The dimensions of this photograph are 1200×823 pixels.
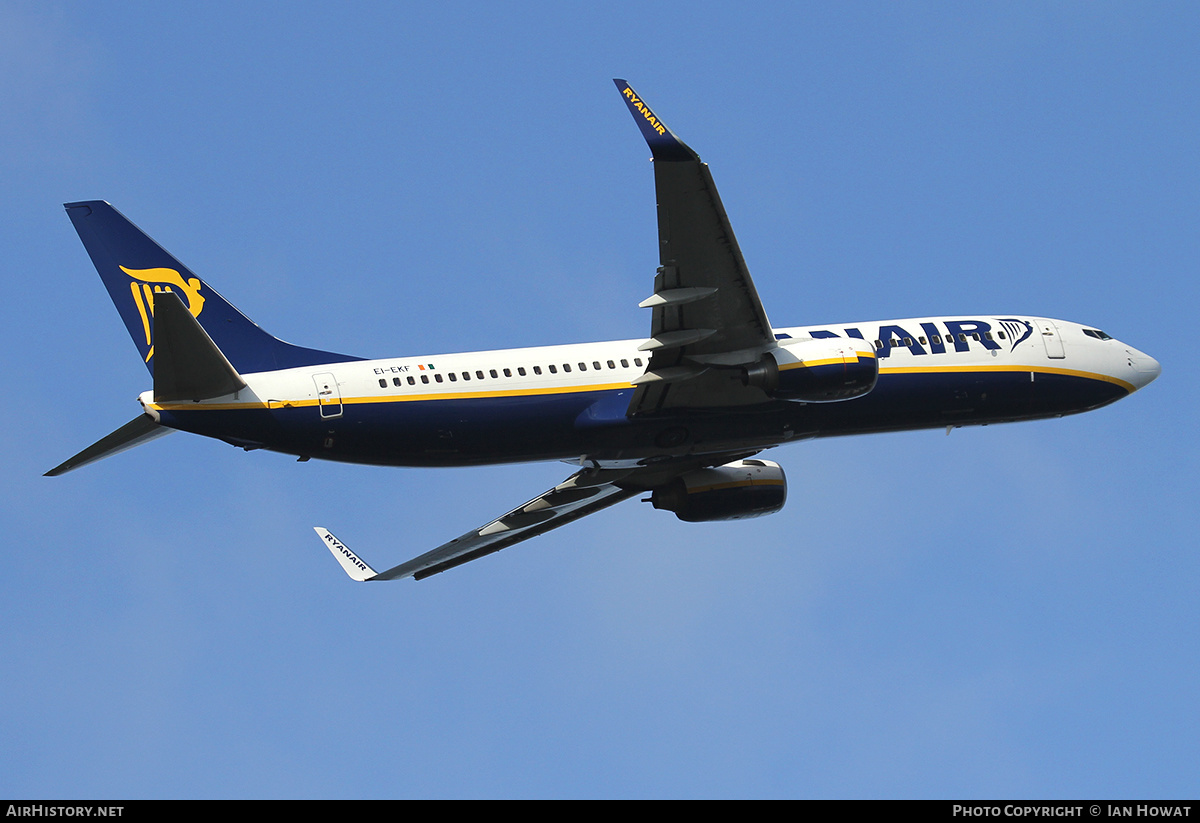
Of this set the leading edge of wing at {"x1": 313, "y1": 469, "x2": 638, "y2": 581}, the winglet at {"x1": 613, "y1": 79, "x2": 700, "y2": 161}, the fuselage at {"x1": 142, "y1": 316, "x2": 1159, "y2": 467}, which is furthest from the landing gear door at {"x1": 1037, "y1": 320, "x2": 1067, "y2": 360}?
the winglet at {"x1": 613, "y1": 79, "x2": 700, "y2": 161}

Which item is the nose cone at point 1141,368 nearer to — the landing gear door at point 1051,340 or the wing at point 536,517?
the landing gear door at point 1051,340

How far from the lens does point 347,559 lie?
149ft

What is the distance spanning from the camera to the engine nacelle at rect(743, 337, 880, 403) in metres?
35.9

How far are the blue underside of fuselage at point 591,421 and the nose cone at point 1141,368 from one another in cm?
250

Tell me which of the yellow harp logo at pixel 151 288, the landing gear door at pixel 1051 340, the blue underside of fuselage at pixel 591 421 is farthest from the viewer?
the landing gear door at pixel 1051 340

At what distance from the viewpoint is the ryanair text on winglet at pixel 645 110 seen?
2902 cm

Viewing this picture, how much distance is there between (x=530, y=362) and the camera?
37.3 meters

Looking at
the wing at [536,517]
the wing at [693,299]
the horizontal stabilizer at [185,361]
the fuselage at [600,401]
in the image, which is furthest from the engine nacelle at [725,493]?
the horizontal stabilizer at [185,361]

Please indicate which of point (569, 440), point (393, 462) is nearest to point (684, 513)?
point (569, 440)

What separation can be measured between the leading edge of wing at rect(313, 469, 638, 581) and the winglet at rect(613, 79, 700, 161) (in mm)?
16124

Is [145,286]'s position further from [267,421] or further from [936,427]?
[936,427]

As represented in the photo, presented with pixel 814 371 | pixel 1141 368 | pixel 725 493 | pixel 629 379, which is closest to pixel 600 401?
pixel 629 379
